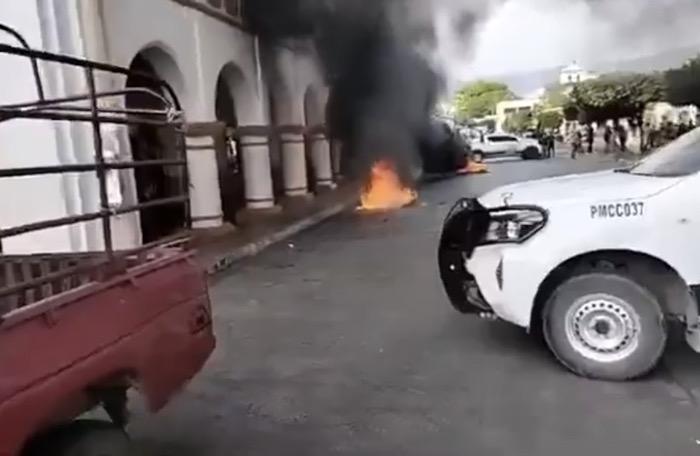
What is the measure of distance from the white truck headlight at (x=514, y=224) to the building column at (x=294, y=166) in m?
17.3

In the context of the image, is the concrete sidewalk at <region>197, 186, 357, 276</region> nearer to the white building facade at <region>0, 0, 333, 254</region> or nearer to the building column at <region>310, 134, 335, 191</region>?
the white building facade at <region>0, 0, 333, 254</region>

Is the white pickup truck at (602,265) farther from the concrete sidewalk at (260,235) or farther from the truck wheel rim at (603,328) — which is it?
the concrete sidewalk at (260,235)

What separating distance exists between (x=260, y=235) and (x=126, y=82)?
4618mm

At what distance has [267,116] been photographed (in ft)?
65.7

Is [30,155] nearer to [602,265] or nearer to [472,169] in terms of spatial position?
[602,265]

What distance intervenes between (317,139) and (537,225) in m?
21.5

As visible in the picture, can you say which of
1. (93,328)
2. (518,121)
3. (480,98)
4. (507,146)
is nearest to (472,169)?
(507,146)

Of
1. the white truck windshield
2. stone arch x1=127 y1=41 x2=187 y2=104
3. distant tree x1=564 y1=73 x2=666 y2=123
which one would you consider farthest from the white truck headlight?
distant tree x1=564 y1=73 x2=666 y2=123

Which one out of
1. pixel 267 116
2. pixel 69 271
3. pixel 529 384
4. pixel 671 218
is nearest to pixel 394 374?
pixel 529 384

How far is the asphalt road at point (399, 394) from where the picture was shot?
15.9ft

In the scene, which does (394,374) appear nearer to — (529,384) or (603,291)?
(529,384)

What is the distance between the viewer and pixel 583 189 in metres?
5.95

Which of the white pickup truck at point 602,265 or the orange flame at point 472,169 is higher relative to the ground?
the white pickup truck at point 602,265

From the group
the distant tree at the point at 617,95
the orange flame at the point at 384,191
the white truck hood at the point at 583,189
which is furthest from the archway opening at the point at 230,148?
the distant tree at the point at 617,95
